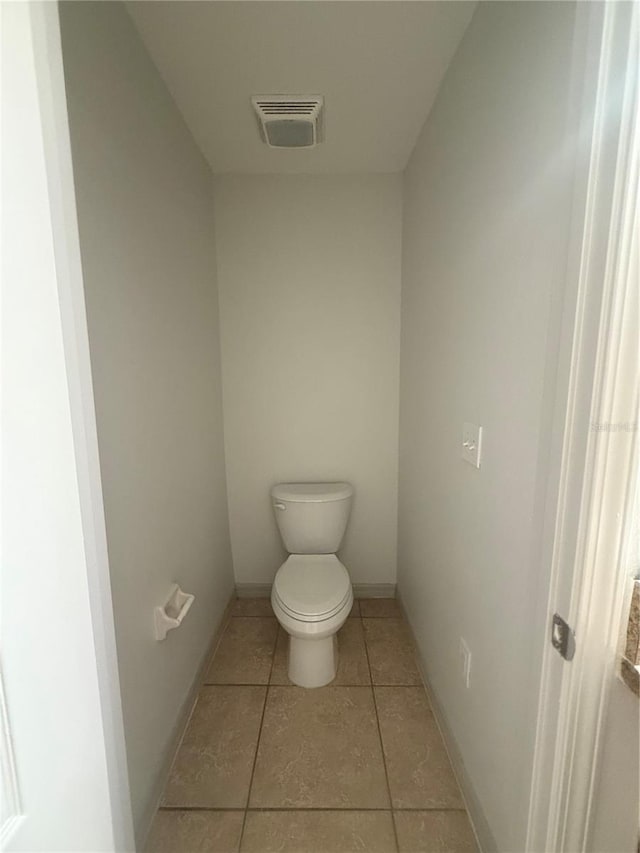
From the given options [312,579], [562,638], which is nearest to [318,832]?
[312,579]

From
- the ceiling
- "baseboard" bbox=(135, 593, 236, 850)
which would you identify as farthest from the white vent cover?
"baseboard" bbox=(135, 593, 236, 850)

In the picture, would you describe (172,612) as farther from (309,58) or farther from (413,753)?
(309,58)

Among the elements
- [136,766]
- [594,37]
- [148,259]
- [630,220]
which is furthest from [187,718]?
[594,37]

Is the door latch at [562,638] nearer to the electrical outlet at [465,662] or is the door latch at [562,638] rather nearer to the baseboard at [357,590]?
the electrical outlet at [465,662]

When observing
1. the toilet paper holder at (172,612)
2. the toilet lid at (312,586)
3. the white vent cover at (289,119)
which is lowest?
the toilet lid at (312,586)

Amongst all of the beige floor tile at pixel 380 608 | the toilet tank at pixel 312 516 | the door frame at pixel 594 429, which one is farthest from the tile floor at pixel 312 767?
the door frame at pixel 594 429

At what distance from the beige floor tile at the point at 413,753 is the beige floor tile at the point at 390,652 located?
0.20ft

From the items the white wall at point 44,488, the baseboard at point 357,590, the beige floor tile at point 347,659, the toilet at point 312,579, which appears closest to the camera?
the white wall at point 44,488

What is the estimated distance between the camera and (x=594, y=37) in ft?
1.88

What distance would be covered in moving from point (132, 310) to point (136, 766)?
4.27 feet

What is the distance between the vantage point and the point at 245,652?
185 centimetres

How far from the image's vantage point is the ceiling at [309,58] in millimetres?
1076

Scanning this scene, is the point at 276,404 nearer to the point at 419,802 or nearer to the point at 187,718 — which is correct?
the point at 187,718

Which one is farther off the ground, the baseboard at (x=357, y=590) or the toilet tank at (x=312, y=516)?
the toilet tank at (x=312, y=516)
